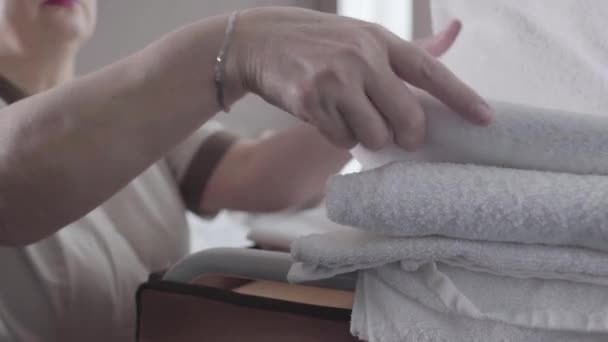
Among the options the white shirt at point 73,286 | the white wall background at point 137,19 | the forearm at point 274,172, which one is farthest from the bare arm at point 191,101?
the white wall background at point 137,19

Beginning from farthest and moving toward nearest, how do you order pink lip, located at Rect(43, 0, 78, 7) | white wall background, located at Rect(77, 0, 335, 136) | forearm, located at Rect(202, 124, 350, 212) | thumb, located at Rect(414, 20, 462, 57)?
1. white wall background, located at Rect(77, 0, 335, 136)
2. forearm, located at Rect(202, 124, 350, 212)
3. pink lip, located at Rect(43, 0, 78, 7)
4. thumb, located at Rect(414, 20, 462, 57)

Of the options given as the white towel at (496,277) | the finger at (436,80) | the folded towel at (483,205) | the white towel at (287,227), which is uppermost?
the finger at (436,80)

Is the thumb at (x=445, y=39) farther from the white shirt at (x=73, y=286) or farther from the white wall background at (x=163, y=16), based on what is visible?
the white wall background at (x=163, y=16)

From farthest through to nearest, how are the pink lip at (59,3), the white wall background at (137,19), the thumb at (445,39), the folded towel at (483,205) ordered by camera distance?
1. the white wall background at (137,19)
2. the pink lip at (59,3)
3. the thumb at (445,39)
4. the folded towel at (483,205)

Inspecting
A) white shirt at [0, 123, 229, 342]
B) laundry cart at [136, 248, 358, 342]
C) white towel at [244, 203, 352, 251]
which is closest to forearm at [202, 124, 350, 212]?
white towel at [244, 203, 352, 251]

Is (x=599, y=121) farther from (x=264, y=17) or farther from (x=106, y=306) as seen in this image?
(x=106, y=306)

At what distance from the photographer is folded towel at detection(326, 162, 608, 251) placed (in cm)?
32

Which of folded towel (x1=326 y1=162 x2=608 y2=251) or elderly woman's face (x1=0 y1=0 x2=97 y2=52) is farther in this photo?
elderly woman's face (x1=0 y1=0 x2=97 y2=52)

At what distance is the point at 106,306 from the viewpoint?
→ 26.0 inches

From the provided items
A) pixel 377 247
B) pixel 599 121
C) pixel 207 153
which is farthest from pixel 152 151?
pixel 207 153

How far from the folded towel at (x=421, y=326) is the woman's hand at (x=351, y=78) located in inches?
3.6

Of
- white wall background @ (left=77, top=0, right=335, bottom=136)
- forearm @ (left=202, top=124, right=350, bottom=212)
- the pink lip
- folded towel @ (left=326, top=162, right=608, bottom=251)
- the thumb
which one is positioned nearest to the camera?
folded towel @ (left=326, top=162, right=608, bottom=251)

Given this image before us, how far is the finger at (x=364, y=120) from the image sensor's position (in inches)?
13.8

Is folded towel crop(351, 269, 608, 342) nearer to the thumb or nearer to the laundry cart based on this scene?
the laundry cart
